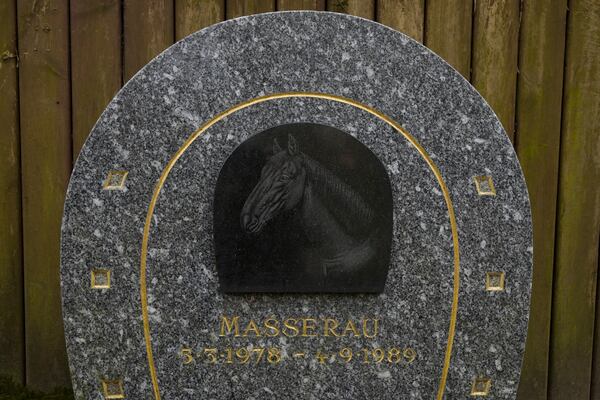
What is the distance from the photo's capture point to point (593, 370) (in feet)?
10.2

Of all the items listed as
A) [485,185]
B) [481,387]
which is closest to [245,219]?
[485,185]

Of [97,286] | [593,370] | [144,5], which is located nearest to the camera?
[97,286]

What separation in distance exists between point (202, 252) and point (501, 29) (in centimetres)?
178

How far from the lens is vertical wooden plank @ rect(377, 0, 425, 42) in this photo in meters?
2.88

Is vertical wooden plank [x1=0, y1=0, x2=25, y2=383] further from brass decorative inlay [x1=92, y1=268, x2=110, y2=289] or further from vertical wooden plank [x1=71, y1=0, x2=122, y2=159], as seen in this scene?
brass decorative inlay [x1=92, y1=268, x2=110, y2=289]

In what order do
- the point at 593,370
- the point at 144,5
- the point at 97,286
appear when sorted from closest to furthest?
the point at 97,286
the point at 144,5
the point at 593,370

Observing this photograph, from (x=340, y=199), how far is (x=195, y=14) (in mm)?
1192

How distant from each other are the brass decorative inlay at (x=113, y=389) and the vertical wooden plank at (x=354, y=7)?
1852 millimetres

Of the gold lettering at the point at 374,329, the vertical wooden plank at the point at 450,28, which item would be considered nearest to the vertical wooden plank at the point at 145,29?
the vertical wooden plank at the point at 450,28

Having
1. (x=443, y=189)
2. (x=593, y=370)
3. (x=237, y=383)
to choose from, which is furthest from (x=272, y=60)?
(x=593, y=370)

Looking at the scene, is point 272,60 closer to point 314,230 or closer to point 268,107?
point 268,107

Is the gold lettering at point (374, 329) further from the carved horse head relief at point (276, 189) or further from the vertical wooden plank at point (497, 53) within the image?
the vertical wooden plank at point (497, 53)

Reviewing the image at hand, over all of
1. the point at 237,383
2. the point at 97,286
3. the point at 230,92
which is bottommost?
the point at 237,383

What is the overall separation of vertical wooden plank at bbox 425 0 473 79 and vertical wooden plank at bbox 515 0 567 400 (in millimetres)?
275
